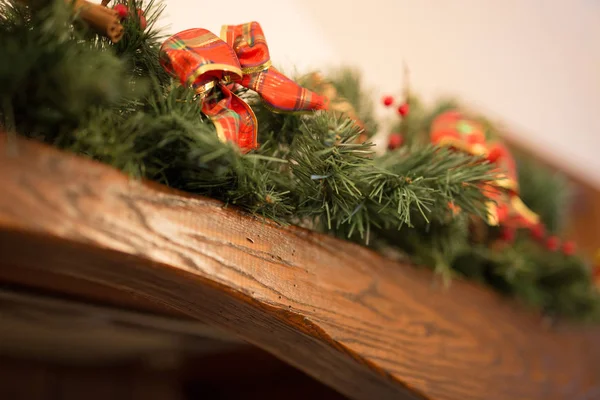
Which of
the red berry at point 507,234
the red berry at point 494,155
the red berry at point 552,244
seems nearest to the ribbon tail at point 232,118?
the red berry at point 494,155

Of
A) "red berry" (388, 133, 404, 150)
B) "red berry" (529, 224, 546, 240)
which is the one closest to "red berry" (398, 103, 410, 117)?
"red berry" (388, 133, 404, 150)

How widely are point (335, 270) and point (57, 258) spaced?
0.28 meters

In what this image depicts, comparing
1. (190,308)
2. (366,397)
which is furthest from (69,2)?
(366,397)

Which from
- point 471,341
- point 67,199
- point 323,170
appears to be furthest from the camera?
point 471,341

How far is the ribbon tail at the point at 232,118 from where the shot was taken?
0.42 metres

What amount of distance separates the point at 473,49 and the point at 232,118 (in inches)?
39.1

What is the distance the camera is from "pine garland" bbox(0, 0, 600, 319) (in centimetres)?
34

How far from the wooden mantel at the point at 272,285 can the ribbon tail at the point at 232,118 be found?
6cm

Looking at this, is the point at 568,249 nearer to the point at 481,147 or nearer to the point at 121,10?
the point at 481,147

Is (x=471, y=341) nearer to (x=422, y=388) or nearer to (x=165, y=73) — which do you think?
(x=422, y=388)

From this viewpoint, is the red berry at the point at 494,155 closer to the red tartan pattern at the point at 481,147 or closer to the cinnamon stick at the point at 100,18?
the red tartan pattern at the point at 481,147

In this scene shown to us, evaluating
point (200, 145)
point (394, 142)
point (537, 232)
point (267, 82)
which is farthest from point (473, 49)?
point (200, 145)

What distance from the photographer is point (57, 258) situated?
0.35 metres

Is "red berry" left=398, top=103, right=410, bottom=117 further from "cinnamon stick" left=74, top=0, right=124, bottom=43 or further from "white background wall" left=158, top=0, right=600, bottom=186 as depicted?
"cinnamon stick" left=74, top=0, right=124, bottom=43
